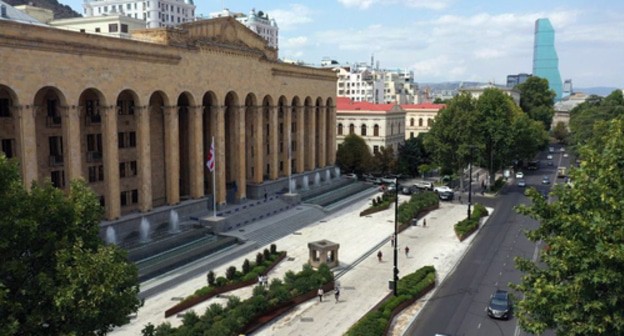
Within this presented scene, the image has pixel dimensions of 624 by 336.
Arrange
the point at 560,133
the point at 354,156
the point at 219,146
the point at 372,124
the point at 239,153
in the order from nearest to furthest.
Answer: the point at 219,146 < the point at 239,153 < the point at 354,156 < the point at 372,124 < the point at 560,133

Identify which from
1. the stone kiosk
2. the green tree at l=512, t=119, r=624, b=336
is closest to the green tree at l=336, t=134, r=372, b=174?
the stone kiosk

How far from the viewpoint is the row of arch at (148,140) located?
1449 inches

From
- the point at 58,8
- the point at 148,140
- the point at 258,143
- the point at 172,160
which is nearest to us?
the point at 148,140

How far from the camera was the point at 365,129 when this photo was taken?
87000mm

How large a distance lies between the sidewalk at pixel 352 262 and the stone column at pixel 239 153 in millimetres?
8677

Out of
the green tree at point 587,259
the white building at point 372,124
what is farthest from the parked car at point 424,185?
the green tree at point 587,259

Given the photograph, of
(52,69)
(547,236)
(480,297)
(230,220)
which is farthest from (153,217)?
(547,236)

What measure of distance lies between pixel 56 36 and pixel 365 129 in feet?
192

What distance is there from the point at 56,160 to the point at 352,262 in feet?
79.6

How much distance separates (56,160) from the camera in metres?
39.3

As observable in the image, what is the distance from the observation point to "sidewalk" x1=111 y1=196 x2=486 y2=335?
30.2 metres

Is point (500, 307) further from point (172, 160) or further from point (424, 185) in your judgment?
point (424, 185)

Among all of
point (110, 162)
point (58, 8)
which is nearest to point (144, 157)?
point (110, 162)

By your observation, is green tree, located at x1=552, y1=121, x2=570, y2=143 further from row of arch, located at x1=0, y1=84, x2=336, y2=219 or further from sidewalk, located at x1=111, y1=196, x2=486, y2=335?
row of arch, located at x1=0, y1=84, x2=336, y2=219
